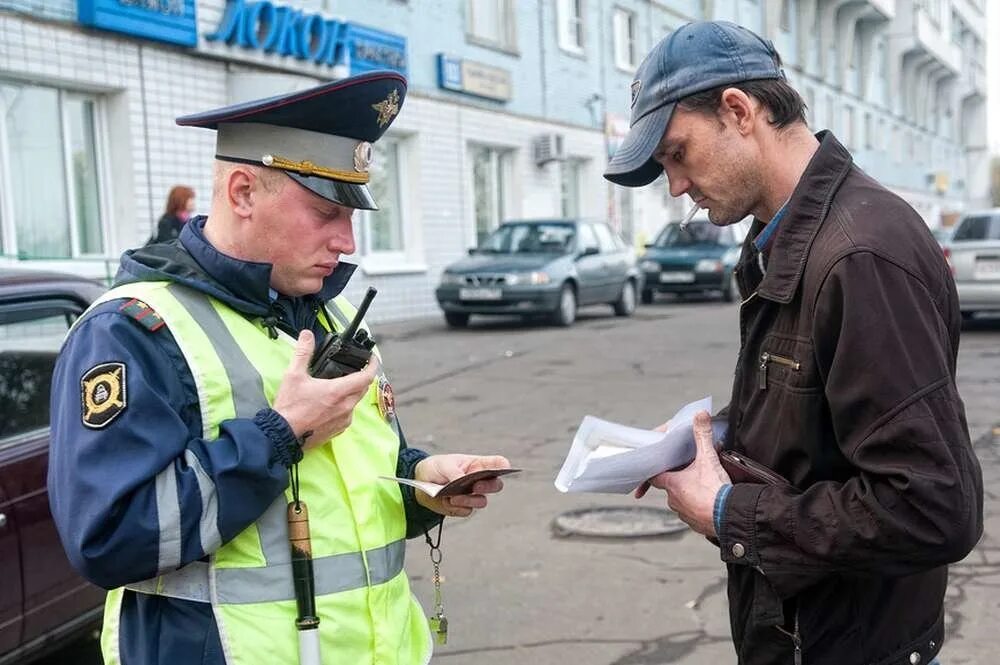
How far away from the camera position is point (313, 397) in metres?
1.71

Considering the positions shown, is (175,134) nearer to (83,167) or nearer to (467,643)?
(83,167)

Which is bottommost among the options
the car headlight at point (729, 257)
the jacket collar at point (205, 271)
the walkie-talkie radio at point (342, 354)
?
the car headlight at point (729, 257)

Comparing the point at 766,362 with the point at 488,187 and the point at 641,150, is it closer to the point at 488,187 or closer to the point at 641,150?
the point at 641,150

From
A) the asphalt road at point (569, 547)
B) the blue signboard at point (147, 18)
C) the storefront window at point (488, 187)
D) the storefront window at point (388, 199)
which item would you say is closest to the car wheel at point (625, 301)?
the storefront window at point (488, 187)

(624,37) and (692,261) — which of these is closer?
(692,261)

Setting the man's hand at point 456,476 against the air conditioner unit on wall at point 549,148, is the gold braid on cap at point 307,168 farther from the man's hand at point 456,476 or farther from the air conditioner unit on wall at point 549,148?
the air conditioner unit on wall at point 549,148

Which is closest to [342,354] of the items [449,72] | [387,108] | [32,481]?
[387,108]

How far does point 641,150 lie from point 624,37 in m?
22.6

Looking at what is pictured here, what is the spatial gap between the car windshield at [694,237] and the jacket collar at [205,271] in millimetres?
17691

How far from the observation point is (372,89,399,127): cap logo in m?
1.97

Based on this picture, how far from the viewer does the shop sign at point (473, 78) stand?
54.8 ft

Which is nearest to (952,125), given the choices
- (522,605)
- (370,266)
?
(370,266)

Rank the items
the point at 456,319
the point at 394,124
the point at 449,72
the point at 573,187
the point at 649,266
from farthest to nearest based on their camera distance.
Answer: the point at 573,187 < the point at 649,266 < the point at 449,72 < the point at 394,124 < the point at 456,319

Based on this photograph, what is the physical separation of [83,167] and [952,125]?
57036 millimetres
